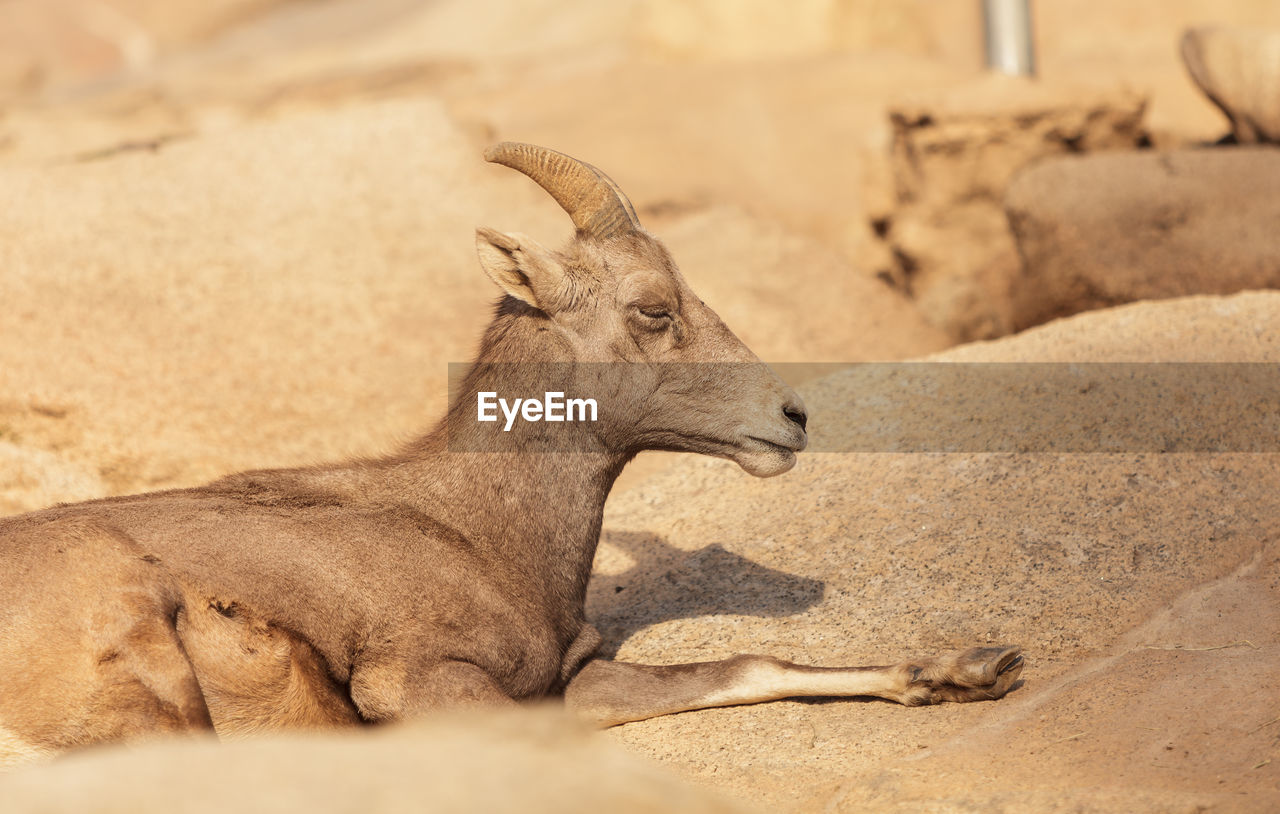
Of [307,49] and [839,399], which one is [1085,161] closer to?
[839,399]

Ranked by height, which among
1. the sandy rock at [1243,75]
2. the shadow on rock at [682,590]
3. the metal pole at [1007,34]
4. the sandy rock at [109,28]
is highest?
the sandy rock at [109,28]

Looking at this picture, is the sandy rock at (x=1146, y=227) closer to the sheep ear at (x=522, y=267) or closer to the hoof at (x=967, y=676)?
the hoof at (x=967, y=676)

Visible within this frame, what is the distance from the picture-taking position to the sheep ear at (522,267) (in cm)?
638

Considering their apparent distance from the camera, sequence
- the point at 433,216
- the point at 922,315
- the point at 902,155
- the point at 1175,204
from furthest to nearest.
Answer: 1. the point at 902,155
2. the point at 922,315
3. the point at 433,216
4. the point at 1175,204

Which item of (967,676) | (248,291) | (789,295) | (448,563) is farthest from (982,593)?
(248,291)

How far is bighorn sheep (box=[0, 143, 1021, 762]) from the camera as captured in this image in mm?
5117

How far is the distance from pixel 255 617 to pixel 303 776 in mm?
2483

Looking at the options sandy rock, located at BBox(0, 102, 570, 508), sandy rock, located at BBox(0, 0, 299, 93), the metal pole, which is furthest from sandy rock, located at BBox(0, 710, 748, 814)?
sandy rock, located at BBox(0, 0, 299, 93)

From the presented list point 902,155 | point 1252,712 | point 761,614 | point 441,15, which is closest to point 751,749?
point 761,614

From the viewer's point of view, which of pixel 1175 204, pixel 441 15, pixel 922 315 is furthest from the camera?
pixel 441 15

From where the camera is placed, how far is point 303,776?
10.0 ft

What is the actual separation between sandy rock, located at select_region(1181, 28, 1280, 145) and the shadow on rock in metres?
9.47

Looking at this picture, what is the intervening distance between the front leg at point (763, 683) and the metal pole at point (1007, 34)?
43.6 feet

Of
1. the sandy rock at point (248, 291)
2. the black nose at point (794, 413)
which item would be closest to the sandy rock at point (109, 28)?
the sandy rock at point (248, 291)
